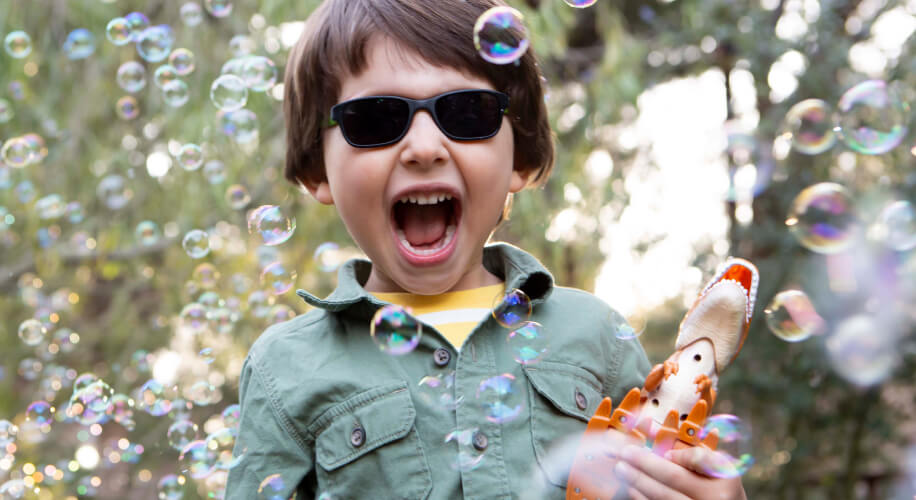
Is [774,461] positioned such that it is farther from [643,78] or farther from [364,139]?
[364,139]

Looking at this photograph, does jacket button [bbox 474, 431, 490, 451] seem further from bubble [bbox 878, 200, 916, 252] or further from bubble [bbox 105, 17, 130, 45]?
bubble [bbox 105, 17, 130, 45]

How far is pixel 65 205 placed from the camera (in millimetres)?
3436

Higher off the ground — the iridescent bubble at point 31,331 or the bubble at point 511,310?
the bubble at point 511,310

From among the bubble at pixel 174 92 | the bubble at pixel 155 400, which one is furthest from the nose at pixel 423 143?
the bubble at pixel 174 92

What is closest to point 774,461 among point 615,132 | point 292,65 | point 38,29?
point 615,132

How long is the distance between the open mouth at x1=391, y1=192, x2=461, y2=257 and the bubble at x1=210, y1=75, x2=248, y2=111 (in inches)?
40.5

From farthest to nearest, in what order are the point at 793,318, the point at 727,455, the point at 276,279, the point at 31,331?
the point at 31,331 < the point at 276,279 < the point at 793,318 < the point at 727,455

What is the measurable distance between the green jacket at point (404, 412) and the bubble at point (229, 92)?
3.39 feet

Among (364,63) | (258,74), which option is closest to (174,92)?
(258,74)

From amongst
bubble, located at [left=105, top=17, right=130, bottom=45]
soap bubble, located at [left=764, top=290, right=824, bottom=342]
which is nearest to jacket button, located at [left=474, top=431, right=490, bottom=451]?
soap bubble, located at [left=764, top=290, right=824, bottom=342]

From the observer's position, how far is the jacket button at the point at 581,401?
1422 mm

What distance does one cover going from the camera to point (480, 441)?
1.35m

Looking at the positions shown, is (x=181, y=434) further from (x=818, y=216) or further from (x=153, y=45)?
(x=818, y=216)

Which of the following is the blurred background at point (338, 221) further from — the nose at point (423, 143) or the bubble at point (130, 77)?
the nose at point (423, 143)
